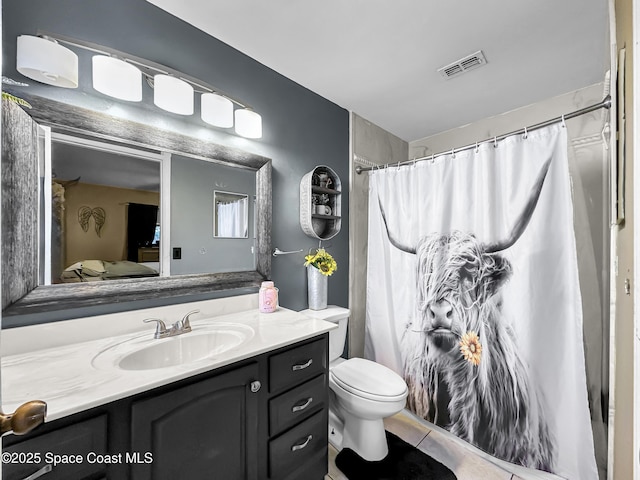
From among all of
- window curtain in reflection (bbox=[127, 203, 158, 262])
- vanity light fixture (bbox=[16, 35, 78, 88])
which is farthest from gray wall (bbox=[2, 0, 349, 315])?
window curtain in reflection (bbox=[127, 203, 158, 262])

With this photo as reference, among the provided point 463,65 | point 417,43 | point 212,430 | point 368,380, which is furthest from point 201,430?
point 463,65

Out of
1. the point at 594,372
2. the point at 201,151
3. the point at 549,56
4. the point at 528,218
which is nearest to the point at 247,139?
the point at 201,151

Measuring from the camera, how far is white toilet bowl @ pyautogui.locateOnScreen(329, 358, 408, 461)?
1592 millimetres

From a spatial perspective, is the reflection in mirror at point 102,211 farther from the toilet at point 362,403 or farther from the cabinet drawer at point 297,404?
the toilet at point 362,403

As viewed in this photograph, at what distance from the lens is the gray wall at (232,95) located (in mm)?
1180

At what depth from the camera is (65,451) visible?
804mm

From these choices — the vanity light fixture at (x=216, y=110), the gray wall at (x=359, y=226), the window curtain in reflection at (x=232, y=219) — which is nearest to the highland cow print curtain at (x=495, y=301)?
the gray wall at (x=359, y=226)

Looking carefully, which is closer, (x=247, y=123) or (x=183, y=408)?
(x=183, y=408)

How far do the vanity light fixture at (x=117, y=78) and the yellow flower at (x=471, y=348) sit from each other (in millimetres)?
2126

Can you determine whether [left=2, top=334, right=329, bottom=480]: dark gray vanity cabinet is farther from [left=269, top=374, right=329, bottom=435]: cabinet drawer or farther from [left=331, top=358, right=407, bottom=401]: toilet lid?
[left=331, top=358, right=407, bottom=401]: toilet lid

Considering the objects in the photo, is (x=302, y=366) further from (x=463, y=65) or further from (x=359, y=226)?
(x=463, y=65)

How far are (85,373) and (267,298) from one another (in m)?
0.85

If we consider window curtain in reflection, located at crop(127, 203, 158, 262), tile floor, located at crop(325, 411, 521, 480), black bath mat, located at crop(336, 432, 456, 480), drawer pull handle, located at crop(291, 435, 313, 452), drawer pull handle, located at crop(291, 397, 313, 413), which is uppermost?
window curtain in reflection, located at crop(127, 203, 158, 262)

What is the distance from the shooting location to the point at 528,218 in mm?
1589
